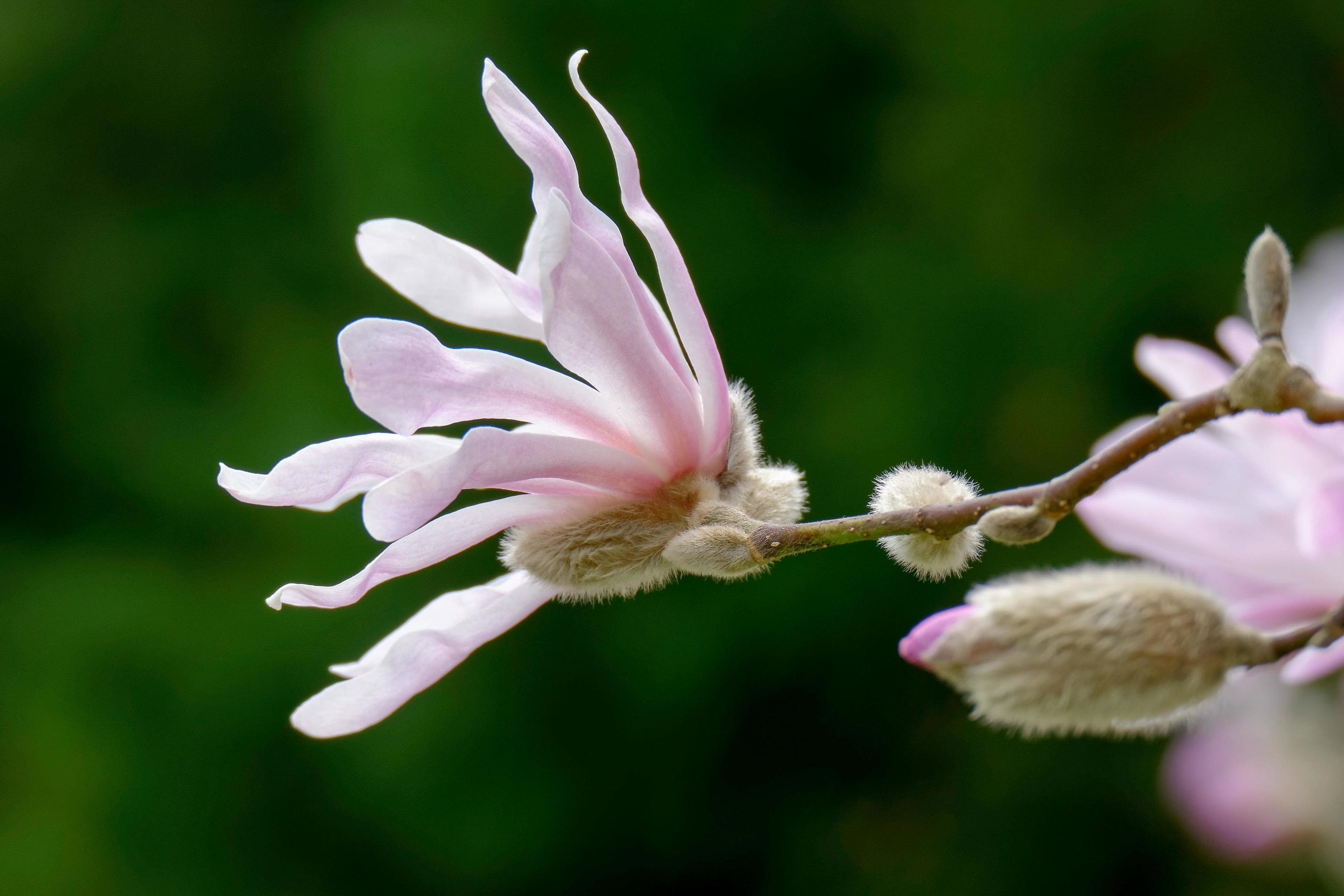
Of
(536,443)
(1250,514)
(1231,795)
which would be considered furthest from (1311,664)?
(1231,795)

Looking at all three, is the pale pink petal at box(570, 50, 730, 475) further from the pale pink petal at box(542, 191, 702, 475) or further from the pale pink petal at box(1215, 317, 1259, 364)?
the pale pink petal at box(1215, 317, 1259, 364)

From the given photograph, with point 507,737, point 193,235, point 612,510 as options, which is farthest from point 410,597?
point 612,510

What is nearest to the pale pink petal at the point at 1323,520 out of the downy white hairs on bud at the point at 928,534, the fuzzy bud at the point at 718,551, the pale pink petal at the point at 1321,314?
the pale pink petal at the point at 1321,314

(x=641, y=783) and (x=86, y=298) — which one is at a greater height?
(x=86, y=298)

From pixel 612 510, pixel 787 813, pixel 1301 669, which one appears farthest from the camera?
pixel 787 813

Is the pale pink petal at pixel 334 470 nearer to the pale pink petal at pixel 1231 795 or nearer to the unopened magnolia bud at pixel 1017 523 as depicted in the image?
the unopened magnolia bud at pixel 1017 523

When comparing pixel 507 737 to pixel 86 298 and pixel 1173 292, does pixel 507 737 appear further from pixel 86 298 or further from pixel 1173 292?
pixel 1173 292
